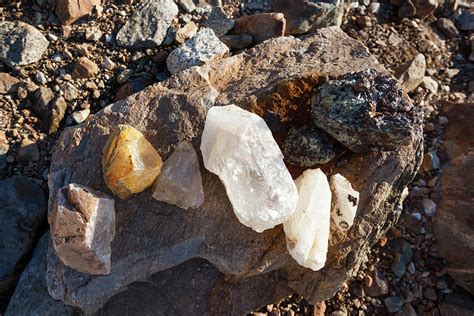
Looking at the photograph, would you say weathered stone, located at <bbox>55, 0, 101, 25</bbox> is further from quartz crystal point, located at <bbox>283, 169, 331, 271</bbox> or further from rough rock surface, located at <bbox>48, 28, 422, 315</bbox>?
quartz crystal point, located at <bbox>283, 169, 331, 271</bbox>

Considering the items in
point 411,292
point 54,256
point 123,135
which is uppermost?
point 123,135

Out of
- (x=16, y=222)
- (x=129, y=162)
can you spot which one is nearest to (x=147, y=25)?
(x=129, y=162)

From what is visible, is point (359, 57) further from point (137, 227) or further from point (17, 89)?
point (17, 89)

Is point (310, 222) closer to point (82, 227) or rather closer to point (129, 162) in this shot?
point (129, 162)

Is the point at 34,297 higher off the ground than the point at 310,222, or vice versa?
the point at 310,222

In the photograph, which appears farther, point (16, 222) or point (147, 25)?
point (147, 25)

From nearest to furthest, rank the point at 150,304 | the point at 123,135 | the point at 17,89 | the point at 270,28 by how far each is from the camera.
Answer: the point at 123,135
the point at 150,304
the point at 17,89
the point at 270,28

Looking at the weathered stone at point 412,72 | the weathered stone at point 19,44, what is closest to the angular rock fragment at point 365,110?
the weathered stone at point 412,72

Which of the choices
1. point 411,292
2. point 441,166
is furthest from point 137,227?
point 441,166
